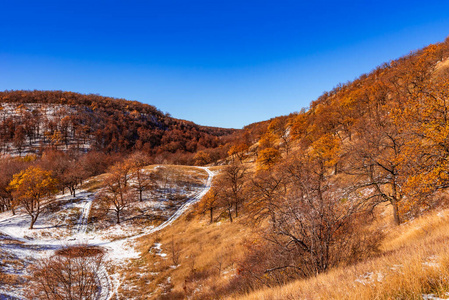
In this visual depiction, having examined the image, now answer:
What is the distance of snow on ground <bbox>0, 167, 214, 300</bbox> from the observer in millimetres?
26539

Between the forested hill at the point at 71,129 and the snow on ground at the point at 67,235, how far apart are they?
3332 inches

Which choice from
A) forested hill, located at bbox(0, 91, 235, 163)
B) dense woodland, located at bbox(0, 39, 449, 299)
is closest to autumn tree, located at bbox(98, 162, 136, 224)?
dense woodland, located at bbox(0, 39, 449, 299)

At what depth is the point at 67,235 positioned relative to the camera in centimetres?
4081

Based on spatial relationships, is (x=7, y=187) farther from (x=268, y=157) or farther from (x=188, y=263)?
(x=268, y=157)

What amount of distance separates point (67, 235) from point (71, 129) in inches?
5721

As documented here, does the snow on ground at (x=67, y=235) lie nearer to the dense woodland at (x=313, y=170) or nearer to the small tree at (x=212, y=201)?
the dense woodland at (x=313, y=170)

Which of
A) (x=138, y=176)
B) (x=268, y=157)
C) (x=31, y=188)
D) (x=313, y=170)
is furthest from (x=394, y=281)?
(x=138, y=176)

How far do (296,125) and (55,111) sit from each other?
632 feet

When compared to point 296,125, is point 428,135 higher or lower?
lower

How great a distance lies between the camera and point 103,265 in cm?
2823

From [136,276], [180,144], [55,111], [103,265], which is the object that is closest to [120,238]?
[103,265]

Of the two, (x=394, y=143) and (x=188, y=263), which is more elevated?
(x=394, y=143)

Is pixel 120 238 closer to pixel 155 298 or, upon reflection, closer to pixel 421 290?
pixel 155 298

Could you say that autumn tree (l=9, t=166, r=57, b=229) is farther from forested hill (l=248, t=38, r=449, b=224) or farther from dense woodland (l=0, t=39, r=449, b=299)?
forested hill (l=248, t=38, r=449, b=224)
